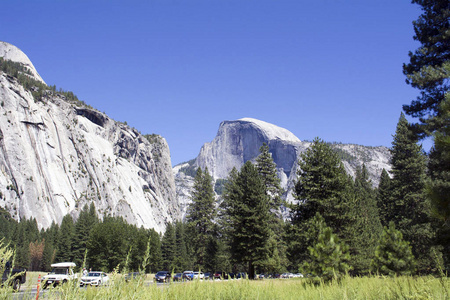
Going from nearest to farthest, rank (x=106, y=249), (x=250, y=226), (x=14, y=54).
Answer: (x=250, y=226) → (x=106, y=249) → (x=14, y=54)

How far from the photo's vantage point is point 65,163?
121938mm

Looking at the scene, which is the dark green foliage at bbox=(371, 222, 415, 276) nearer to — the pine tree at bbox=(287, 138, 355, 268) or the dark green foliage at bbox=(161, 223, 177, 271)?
the pine tree at bbox=(287, 138, 355, 268)

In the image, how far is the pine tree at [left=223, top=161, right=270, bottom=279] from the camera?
3566 centimetres

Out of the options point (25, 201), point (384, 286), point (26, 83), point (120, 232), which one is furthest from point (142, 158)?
point (384, 286)

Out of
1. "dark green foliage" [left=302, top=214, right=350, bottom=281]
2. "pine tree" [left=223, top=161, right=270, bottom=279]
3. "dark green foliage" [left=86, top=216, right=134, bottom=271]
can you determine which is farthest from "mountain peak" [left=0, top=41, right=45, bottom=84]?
Answer: "dark green foliage" [left=302, top=214, right=350, bottom=281]

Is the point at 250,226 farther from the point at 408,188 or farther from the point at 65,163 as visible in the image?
the point at 65,163

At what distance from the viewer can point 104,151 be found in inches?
5817

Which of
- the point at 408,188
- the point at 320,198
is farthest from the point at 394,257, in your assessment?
the point at 408,188

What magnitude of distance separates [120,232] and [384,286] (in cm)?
6116

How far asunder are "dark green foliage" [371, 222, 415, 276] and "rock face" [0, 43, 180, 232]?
10530 centimetres

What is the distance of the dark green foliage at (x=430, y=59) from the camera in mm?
15711

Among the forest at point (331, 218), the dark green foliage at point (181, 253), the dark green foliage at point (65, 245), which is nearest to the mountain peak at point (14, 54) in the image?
the dark green foliage at point (65, 245)

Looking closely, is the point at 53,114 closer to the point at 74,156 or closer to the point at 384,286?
the point at 74,156

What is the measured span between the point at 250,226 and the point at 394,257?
17.3 meters
